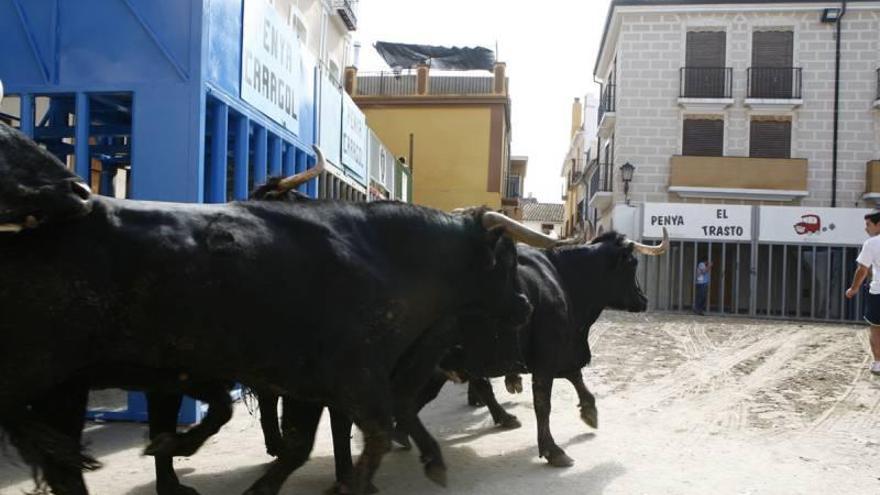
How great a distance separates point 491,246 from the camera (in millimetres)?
4539

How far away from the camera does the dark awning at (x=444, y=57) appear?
30109 mm

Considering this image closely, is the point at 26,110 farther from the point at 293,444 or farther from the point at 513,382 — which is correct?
the point at 513,382

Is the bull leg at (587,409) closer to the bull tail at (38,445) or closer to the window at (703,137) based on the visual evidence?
the bull tail at (38,445)

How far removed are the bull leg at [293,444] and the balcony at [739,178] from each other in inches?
906

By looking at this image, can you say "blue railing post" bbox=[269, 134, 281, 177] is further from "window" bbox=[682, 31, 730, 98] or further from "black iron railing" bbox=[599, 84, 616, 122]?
"black iron railing" bbox=[599, 84, 616, 122]

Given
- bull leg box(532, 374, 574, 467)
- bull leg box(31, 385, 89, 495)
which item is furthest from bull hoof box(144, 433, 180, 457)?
bull leg box(532, 374, 574, 467)

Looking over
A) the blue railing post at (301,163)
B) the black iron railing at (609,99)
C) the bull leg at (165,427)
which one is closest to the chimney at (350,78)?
the black iron railing at (609,99)

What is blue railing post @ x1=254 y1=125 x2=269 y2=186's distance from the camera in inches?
296

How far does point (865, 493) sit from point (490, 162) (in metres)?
23.8

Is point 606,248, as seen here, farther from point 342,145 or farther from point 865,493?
point 342,145

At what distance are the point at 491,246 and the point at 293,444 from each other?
1505 millimetres

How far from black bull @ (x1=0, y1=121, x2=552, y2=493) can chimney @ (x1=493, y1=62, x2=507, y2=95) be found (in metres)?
24.7

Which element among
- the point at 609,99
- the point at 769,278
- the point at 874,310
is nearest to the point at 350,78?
the point at 609,99

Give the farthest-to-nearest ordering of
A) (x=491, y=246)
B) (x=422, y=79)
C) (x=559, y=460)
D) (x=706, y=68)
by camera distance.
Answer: (x=422, y=79) < (x=706, y=68) < (x=559, y=460) < (x=491, y=246)
